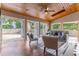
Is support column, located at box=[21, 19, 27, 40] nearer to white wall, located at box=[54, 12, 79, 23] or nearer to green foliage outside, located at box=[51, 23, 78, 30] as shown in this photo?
green foliage outside, located at box=[51, 23, 78, 30]

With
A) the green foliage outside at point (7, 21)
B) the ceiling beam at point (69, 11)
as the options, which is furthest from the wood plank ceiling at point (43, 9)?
the green foliage outside at point (7, 21)

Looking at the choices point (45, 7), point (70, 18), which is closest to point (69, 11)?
point (70, 18)

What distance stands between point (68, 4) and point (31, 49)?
4.14ft

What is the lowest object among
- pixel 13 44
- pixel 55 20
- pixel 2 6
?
pixel 13 44

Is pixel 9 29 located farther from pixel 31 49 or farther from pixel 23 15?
pixel 31 49

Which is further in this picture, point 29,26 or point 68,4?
point 29,26

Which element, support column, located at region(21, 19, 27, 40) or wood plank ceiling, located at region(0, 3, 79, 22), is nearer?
wood plank ceiling, located at region(0, 3, 79, 22)

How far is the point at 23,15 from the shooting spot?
2898 millimetres

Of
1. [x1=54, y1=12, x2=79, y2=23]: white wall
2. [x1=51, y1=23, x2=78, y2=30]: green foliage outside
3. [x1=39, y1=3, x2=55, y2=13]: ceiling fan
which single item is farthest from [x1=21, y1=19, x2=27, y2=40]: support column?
[x1=54, y1=12, x2=79, y2=23]: white wall

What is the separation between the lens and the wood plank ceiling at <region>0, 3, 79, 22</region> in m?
2.79

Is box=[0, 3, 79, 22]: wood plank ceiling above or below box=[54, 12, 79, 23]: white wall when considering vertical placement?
above

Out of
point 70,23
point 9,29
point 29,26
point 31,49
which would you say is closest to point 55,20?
point 70,23

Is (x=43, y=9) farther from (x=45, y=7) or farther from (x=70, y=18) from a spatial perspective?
(x=70, y=18)

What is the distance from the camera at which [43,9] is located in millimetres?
2871
